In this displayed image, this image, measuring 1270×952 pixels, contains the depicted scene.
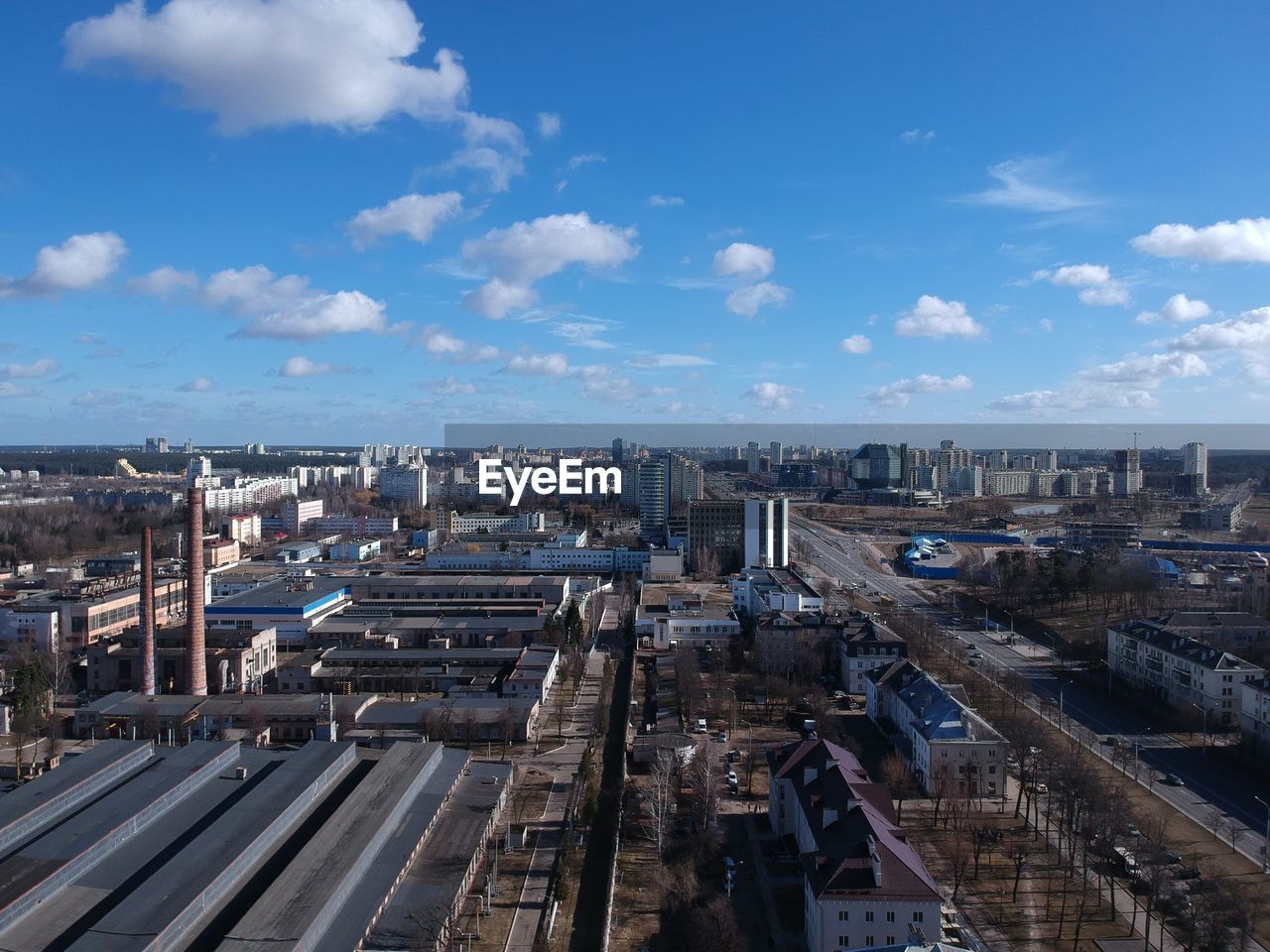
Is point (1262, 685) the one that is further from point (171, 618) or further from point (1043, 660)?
point (171, 618)

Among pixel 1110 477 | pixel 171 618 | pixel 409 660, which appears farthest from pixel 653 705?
pixel 1110 477

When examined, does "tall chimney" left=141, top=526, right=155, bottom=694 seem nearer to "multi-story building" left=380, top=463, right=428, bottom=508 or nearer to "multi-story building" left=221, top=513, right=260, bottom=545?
"multi-story building" left=221, top=513, right=260, bottom=545

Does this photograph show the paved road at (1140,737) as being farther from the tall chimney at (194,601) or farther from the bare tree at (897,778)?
the tall chimney at (194,601)

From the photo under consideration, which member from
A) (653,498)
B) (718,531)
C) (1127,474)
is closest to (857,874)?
(718,531)

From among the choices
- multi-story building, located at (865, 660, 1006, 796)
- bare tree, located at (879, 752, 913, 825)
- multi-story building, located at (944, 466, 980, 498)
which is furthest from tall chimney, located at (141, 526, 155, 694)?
multi-story building, located at (944, 466, 980, 498)

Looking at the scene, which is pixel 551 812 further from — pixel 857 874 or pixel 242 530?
pixel 242 530

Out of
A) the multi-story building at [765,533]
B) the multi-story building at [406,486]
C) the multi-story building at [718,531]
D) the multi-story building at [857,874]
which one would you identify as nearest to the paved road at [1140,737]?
the multi-story building at [765,533]
